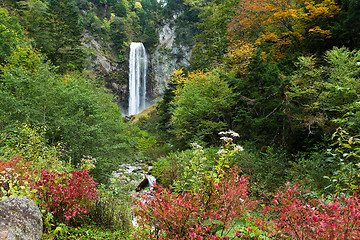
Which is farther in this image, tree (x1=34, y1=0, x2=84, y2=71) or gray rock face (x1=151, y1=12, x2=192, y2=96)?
gray rock face (x1=151, y1=12, x2=192, y2=96)

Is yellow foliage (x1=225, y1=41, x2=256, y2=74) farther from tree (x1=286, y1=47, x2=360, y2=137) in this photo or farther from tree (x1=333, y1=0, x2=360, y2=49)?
tree (x1=286, y1=47, x2=360, y2=137)

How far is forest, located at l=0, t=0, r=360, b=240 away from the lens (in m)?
2.33

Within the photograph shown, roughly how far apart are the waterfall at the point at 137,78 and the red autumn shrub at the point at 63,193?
112 ft

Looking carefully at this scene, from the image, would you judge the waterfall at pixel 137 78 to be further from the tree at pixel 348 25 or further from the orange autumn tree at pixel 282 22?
the tree at pixel 348 25

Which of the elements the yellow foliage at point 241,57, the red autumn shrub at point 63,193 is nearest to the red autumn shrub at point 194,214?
the red autumn shrub at point 63,193

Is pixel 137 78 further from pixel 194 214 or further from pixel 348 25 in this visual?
pixel 194 214

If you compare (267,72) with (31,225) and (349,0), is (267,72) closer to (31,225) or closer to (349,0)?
(349,0)

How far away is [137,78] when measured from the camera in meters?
37.7

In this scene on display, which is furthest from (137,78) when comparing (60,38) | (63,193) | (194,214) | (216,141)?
(194,214)

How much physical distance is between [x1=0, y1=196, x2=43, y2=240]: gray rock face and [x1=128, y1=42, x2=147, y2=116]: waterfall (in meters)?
34.9

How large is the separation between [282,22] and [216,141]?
9147 millimetres

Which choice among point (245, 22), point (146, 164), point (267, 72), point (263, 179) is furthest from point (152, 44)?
point (263, 179)

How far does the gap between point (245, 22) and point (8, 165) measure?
17.0m

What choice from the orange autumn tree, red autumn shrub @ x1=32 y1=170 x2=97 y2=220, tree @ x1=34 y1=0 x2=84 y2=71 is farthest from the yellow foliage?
tree @ x1=34 y1=0 x2=84 y2=71
